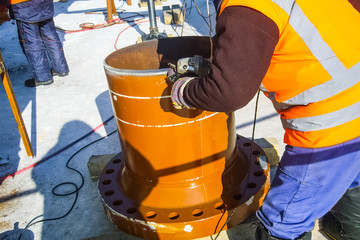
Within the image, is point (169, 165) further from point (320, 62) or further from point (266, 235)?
point (320, 62)

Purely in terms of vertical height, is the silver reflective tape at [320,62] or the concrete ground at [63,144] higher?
the silver reflective tape at [320,62]

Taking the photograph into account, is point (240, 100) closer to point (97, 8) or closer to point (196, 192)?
point (196, 192)

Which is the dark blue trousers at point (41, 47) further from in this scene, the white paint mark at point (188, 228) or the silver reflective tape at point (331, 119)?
the silver reflective tape at point (331, 119)

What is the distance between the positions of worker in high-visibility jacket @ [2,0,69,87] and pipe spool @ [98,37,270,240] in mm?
3007

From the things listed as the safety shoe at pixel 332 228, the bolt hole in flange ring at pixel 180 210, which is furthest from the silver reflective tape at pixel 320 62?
the safety shoe at pixel 332 228

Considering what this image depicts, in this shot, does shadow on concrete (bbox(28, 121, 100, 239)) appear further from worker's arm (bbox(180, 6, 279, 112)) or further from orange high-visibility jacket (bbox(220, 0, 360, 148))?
orange high-visibility jacket (bbox(220, 0, 360, 148))

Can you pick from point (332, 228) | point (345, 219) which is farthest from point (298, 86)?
point (332, 228)

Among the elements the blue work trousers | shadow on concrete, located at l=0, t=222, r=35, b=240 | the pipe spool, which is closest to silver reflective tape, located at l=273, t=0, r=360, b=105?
the blue work trousers

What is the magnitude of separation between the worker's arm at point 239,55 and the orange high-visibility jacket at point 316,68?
0.05 meters

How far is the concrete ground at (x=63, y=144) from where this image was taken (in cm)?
234

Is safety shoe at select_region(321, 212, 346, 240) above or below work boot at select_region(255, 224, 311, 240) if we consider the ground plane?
below

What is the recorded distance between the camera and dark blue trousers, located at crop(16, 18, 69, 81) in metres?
4.64

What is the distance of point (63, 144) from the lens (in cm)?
336

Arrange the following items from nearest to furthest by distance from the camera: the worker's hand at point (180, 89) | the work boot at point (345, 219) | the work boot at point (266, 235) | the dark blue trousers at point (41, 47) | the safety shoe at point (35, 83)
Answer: the worker's hand at point (180, 89)
the work boot at point (266, 235)
the work boot at point (345, 219)
the dark blue trousers at point (41, 47)
the safety shoe at point (35, 83)
